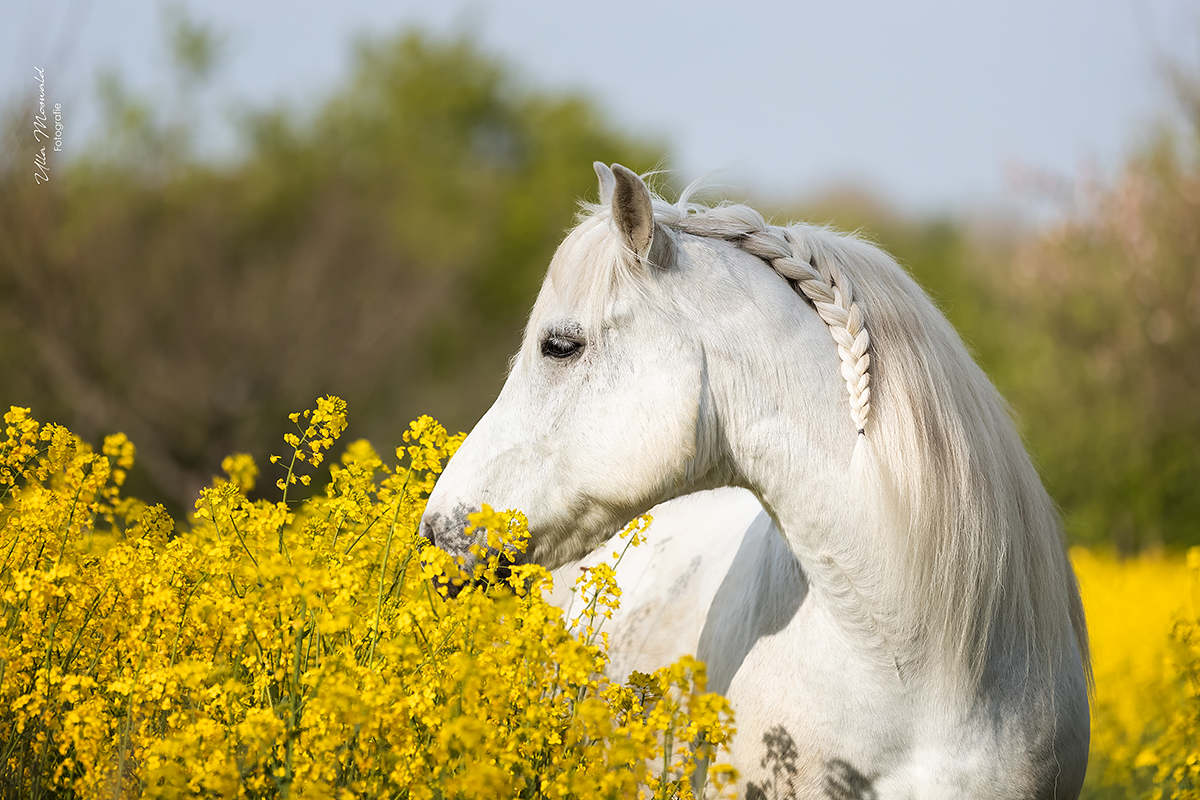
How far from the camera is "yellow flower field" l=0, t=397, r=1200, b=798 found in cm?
192

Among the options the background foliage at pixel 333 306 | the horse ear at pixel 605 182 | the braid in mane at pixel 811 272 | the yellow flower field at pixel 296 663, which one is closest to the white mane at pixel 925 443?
the braid in mane at pixel 811 272

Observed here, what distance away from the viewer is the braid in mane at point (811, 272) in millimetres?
2199

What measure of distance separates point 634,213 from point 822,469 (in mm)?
723

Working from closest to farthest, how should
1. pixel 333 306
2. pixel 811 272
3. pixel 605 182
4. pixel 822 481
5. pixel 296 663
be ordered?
pixel 296 663 → pixel 822 481 → pixel 811 272 → pixel 605 182 → pixel 333 306

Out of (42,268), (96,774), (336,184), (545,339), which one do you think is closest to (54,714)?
(96,774)

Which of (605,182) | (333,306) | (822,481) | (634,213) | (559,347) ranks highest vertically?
(333,306)

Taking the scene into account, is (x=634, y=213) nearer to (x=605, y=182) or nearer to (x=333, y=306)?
(x=605, y=182)

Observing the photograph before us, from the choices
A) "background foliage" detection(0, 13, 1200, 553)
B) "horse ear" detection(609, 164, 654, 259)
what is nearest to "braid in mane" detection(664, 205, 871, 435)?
"horse ear" detection(609, 164, 654, 259)

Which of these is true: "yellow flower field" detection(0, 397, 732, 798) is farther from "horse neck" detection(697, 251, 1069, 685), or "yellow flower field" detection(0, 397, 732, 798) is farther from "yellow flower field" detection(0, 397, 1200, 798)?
"horse neck" detection(697, 251, 1069, 685)

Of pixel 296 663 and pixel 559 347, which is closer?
pixel 296 663

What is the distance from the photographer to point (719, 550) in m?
3.36

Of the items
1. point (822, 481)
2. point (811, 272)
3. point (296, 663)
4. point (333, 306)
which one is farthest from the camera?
point (333, 306)

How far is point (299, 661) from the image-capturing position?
2.10m

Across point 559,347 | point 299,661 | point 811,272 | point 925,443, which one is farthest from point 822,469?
point 299,661
